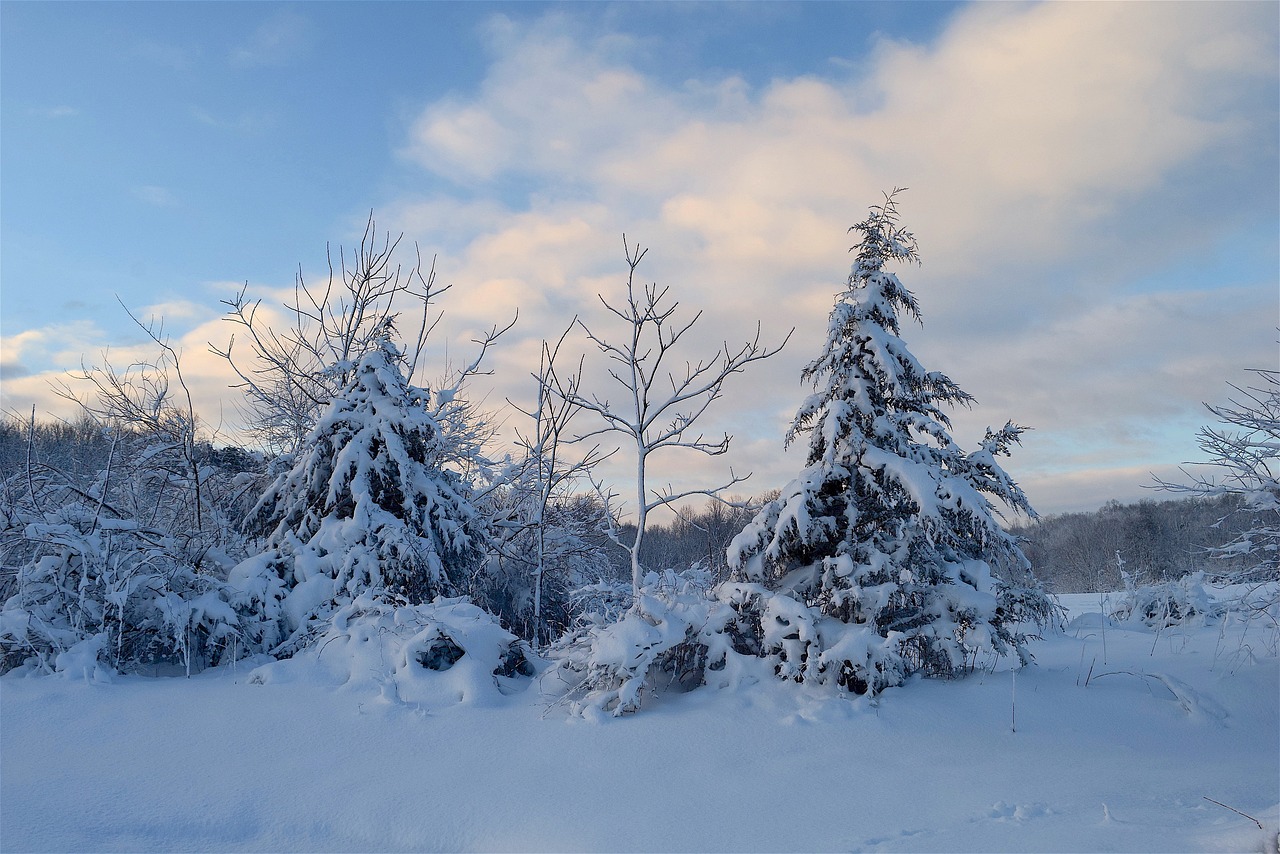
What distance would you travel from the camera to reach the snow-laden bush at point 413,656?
22.2 ft

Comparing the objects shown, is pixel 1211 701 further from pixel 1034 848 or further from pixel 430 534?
pixel 430 534

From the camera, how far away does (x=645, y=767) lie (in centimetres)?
564

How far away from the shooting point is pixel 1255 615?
8.06 metres

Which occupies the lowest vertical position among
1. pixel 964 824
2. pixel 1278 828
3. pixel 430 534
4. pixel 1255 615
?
pixel 964 824

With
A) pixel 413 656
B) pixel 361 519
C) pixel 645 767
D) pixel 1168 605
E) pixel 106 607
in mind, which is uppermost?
pixel 361 519

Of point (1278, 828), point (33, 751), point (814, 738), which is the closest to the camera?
point (1278, 828)

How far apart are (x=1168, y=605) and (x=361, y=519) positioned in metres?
14.4

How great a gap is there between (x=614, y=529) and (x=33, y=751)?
242 inches

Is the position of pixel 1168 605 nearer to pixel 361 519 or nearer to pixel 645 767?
pixel 645 767

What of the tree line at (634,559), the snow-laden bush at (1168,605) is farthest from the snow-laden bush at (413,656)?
the snow-laden bush at (1168,605)

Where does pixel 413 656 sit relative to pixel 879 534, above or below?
below

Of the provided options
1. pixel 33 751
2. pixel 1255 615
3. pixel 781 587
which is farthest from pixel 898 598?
pixel 33 751

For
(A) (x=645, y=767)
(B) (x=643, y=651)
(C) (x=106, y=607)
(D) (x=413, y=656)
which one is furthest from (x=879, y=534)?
(C) (x=106, y=607)

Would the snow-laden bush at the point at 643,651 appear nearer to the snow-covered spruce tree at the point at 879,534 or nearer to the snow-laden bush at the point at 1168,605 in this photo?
the snow-covered spruce tree at the point at 879,534
